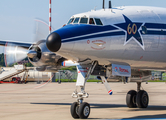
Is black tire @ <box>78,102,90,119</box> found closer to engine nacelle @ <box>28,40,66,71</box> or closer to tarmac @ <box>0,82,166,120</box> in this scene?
tarmac @ <box>0,82,166,120</box>

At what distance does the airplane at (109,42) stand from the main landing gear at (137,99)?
8.12 feet

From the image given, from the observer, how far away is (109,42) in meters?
11.4

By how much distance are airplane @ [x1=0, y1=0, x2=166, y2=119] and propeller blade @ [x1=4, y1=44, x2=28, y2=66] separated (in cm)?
779

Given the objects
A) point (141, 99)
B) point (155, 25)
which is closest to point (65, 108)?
point (141, 99)

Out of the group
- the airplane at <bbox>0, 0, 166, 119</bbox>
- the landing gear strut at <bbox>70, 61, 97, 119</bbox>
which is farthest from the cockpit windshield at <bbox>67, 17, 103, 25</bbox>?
the landing gear strut at <bbox>70, 61, 97, 119</bbox>

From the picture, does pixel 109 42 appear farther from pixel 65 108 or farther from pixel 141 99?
pixel 65 108

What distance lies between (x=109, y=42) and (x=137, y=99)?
545 cm

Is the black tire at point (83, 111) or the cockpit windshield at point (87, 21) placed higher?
Answer: the cockpit windshield at point (87, 21)

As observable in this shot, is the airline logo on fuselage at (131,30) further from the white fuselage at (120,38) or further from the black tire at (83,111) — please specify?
the black tire at (83,111)

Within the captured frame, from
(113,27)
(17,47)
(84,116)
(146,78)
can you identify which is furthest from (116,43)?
(17,47)

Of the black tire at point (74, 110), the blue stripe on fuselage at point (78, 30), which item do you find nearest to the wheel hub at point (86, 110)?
the black tire at point (74, 110)

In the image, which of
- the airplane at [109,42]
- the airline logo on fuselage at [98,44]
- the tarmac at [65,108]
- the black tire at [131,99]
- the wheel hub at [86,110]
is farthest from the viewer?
the black tire at [131,99]

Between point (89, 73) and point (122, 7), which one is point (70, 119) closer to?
point (89, 73)

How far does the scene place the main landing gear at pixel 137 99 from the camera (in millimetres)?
15438
